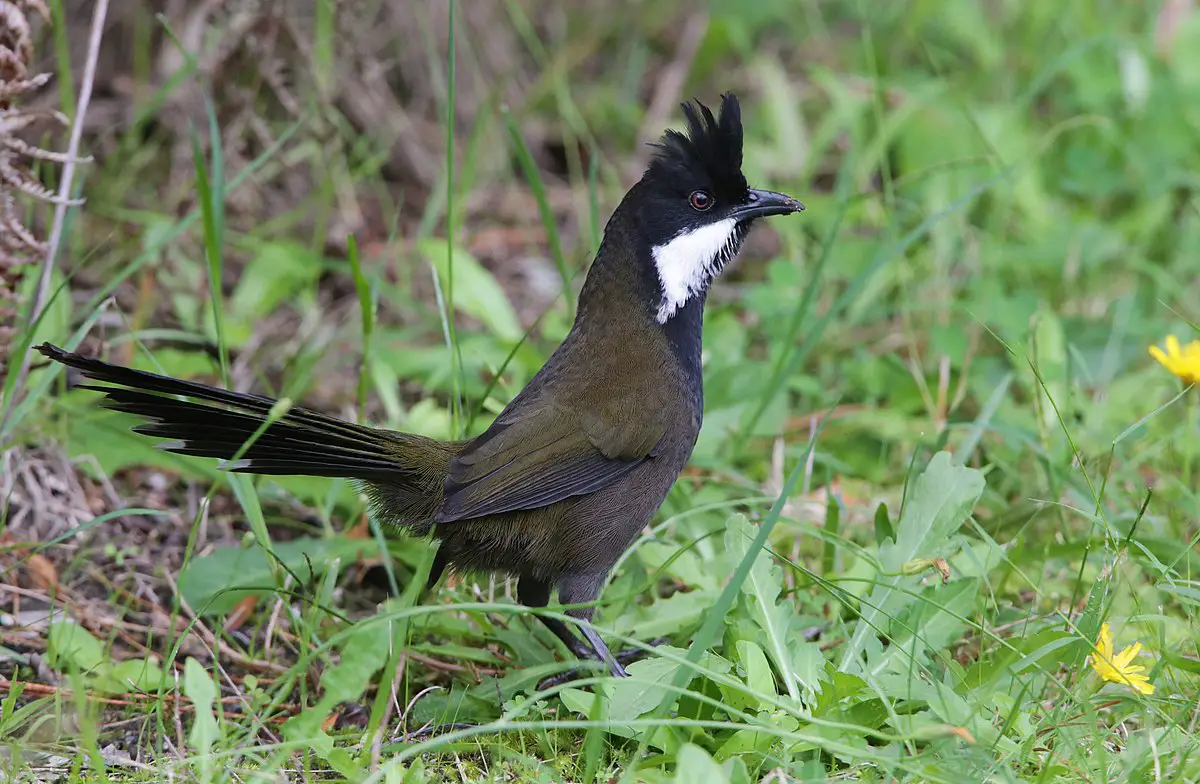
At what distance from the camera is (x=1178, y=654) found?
3244mm

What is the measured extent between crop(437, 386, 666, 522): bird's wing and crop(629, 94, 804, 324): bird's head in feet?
1.40

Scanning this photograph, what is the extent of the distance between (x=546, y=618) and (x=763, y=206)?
1.51 meters

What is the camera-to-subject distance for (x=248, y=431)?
3.31 meters

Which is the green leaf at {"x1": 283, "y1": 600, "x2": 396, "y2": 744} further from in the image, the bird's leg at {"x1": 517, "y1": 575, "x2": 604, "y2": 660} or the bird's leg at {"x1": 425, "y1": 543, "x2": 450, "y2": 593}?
the bird's leg at {"x1": 517, "y1": 575, "x2": 604, "y2": 660}

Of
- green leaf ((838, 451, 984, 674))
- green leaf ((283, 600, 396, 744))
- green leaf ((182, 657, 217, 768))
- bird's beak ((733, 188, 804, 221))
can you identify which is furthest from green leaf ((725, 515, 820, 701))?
green leaf ((182, 657, 217, 768))

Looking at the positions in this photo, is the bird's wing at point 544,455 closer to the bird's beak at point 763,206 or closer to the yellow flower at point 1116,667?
the bird's beak at point 763,206

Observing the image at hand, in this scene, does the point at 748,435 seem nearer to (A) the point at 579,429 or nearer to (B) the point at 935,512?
(A) the point at 579,429

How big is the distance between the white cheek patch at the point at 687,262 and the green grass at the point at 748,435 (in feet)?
0.94

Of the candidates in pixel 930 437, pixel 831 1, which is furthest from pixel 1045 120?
pixel 930 437

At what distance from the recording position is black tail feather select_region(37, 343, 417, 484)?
3.23 metres

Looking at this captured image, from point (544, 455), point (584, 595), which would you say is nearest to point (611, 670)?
point (584, 595)

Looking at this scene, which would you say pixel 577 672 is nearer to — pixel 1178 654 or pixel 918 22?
pixel 1178 654

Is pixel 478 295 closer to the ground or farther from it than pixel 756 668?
farther from it

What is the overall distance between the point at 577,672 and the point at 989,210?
12.3 feet
